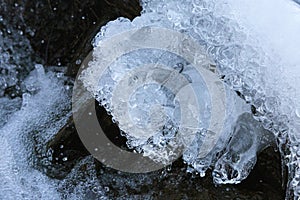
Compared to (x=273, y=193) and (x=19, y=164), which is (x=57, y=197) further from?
(x=273, y=193)

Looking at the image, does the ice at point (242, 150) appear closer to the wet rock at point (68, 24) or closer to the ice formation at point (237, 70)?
the ice formation at point (237, 70)

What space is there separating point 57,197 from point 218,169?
50 cm

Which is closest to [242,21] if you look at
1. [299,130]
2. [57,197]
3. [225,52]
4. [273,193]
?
[225,52]

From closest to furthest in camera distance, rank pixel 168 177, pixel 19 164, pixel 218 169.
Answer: pixel 218 169
pixel 168 177
pixel 19 164

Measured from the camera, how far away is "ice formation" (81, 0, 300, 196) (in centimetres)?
113

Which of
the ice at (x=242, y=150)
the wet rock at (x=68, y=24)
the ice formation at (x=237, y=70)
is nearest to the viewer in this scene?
the ice formation at (x=237, y=70)

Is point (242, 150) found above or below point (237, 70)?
below

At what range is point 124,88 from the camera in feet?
4.24

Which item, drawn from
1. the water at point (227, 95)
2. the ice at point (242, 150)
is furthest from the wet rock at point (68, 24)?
the ice at point (242, 150)

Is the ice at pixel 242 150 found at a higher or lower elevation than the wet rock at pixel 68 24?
higher

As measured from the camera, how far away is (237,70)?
1.19 meters

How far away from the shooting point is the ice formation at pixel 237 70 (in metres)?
1.13

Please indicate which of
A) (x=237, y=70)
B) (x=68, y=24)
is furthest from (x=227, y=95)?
(x=68, y=24)

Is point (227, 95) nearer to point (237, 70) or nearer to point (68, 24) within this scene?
point (237, 70)
